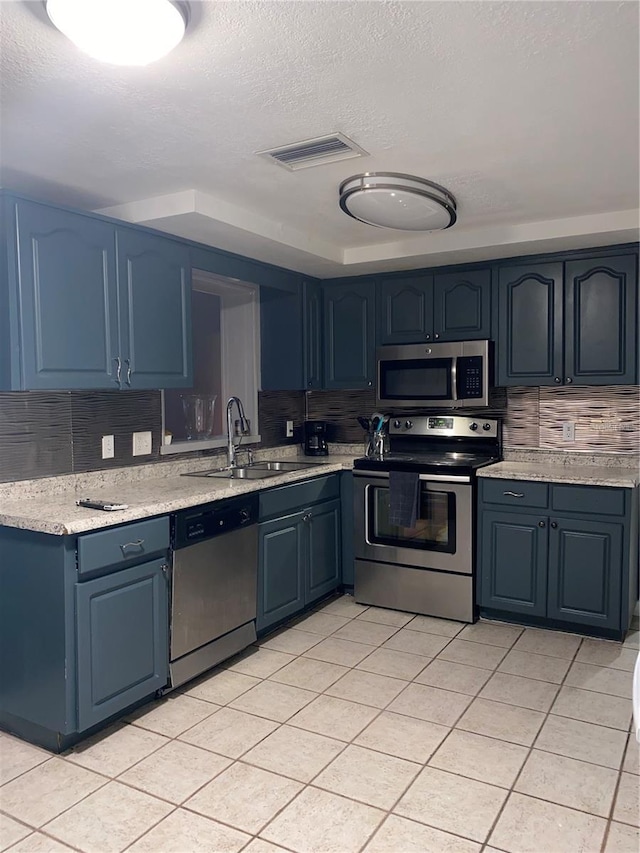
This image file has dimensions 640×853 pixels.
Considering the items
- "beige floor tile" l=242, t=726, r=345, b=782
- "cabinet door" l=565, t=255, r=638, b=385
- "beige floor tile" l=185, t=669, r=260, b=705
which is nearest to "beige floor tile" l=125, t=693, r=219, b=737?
"beige floor tile" l=185, t=669, r=260, b=705

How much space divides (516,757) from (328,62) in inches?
92.4

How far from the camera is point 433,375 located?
410 cm

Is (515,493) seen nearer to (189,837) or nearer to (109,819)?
(189,837)

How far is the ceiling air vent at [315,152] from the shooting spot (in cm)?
238

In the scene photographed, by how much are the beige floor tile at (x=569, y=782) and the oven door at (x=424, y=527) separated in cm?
143

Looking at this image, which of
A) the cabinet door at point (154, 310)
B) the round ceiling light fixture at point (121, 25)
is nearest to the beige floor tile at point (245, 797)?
the cabinet door at point (154, 310)

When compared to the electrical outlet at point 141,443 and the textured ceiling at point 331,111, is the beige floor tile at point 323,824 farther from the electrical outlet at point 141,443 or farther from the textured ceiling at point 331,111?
the textured ceiling at point 331,111

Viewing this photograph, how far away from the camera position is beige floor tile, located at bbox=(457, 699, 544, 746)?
8.23 feet

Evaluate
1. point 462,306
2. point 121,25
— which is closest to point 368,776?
point 121,25

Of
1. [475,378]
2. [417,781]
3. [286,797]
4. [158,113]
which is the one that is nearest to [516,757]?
[417,781]

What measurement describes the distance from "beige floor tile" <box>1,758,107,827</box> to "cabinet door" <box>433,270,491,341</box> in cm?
298

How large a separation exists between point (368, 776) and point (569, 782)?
667mm

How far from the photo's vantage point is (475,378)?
396 cm

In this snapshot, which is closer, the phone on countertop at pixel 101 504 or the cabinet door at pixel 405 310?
the phone on countertop at pixel 101 504
